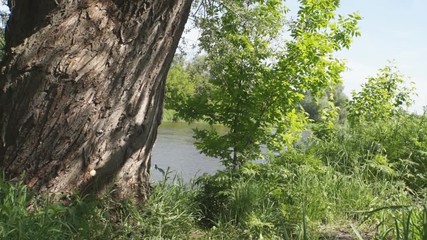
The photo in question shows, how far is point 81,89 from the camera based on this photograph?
11.7 feet

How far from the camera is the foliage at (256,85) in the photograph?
5.39 metres

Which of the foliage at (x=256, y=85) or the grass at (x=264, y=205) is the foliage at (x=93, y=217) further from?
the foliage at (x=256, y=85)

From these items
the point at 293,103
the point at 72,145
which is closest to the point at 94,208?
the point at 72,145

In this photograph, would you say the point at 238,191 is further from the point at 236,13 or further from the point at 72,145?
the point at 236,13

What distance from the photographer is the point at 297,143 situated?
6.01 meters

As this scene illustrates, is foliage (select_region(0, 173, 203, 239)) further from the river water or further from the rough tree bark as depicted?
the river water

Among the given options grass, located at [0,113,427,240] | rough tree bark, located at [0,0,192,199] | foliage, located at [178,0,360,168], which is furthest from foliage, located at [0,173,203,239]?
foliage, located at [178,0,360,168]

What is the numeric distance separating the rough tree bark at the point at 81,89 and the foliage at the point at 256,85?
62.4 inches

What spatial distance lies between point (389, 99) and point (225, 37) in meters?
4.90

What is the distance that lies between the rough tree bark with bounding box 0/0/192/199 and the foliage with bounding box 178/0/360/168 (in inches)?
62.4

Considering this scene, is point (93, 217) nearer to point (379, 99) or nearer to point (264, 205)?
point (264, 205)

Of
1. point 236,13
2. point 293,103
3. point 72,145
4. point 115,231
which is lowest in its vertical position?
point 115,231

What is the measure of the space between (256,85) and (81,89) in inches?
96.2

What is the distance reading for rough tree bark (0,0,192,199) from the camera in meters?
3.48
